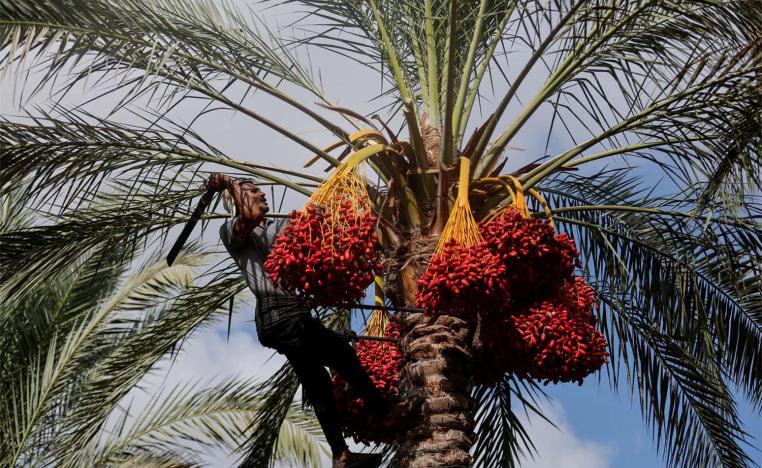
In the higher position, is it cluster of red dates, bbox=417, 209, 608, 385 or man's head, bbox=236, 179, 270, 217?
man's head, bbox=236, 179, 270, 217

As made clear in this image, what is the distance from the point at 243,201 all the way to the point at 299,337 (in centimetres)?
64

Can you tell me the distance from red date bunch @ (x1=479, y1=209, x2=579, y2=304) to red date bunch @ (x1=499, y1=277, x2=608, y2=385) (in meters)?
0.14

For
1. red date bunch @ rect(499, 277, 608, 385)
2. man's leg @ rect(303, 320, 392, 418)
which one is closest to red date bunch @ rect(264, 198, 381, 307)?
man's leg @ rect(303, 320, 392, 418)

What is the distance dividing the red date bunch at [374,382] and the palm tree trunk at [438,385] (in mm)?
146

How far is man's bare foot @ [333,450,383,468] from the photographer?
470cm

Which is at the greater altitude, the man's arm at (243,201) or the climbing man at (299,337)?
the man's arm at (243,201)

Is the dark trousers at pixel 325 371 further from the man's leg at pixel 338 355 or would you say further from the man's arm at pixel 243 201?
the man's arm at pixel 243 201

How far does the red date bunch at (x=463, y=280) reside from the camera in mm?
4121

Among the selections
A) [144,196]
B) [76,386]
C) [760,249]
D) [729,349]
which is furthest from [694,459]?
[76,386]

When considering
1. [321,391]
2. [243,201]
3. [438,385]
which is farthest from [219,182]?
[438,385]

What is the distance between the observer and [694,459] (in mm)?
6711

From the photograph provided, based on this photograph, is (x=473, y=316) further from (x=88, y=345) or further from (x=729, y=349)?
(x=88, y=345)

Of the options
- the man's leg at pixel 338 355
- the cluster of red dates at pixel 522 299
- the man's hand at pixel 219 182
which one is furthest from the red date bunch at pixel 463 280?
the man's hand at pixel 219 182

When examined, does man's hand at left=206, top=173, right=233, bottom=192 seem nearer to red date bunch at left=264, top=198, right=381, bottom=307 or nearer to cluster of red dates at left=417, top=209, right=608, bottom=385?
red date bunch at left=264, top=198, right=381, bottom=307
